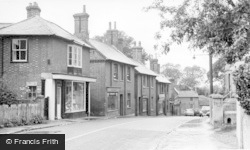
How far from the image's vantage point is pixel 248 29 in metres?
12.7

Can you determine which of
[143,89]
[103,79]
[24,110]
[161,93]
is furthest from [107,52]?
[161,93]

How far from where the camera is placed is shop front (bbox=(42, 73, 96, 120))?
23.8 metres

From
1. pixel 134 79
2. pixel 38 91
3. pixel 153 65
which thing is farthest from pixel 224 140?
pixel 153 65

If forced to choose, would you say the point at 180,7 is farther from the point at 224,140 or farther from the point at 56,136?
the point at 56,136

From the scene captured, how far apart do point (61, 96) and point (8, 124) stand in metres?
7.17

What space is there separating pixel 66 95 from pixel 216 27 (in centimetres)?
1505

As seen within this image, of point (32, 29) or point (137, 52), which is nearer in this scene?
point (32, 29)

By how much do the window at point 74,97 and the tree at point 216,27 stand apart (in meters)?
12.3

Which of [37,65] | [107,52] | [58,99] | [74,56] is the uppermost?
[107,52]

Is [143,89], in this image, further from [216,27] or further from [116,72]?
[216,27]

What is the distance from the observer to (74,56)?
27.9 meters

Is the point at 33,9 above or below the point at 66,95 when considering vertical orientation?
above

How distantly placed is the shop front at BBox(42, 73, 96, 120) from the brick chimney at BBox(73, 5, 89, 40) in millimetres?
6556

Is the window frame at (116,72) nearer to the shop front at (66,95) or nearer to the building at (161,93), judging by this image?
the shop front at (66,95)
